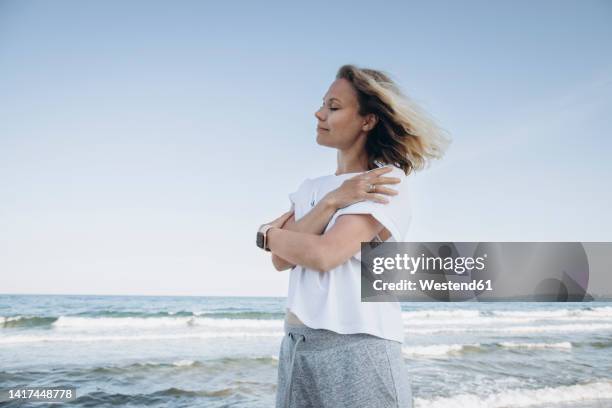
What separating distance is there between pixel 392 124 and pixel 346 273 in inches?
23.3

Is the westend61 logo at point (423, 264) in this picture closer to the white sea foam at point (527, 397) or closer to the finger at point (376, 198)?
the finger at point (376, 198)

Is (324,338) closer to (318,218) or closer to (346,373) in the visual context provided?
(346,373)

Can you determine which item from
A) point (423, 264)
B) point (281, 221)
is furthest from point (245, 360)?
point (281, 221)

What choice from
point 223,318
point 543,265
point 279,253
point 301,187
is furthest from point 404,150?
point 223,318

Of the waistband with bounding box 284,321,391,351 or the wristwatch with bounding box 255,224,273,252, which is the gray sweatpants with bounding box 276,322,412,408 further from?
the wristwatch with bounding box 255,224,273,252

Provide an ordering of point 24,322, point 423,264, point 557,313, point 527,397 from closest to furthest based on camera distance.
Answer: point 423,264 → point 527,397 → point 24,322 → point 557,313

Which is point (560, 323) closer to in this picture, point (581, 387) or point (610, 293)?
point (610, 293)

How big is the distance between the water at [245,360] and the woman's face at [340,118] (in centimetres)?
559

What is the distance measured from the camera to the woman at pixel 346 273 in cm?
145

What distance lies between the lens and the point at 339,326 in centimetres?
147

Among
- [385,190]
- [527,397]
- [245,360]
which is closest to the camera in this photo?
[385,190]

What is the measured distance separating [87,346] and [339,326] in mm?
11997

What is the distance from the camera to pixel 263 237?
1763 mm

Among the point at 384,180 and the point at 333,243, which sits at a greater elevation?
the point at 384,180
